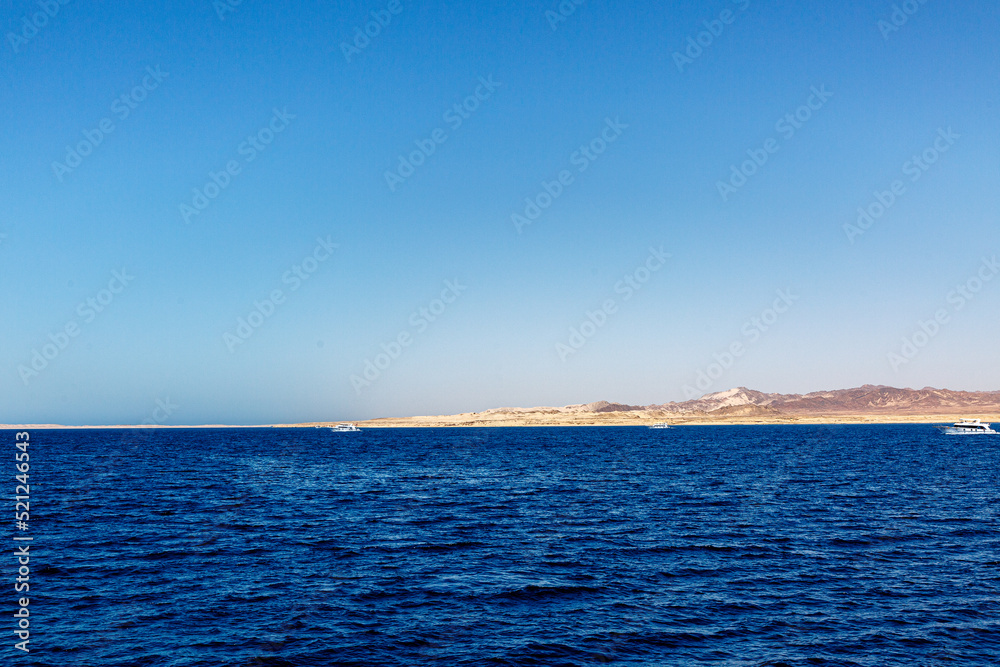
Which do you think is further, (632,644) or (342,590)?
(342,590)

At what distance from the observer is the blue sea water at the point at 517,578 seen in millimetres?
21109

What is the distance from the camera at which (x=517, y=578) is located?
2927cm

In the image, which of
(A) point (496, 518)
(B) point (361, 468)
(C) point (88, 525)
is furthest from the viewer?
(B) point (361, 468)

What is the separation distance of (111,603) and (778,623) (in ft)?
88.1

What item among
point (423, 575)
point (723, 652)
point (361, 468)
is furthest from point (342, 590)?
point (361, 468)

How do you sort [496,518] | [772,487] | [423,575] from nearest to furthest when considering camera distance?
[423,575] → [496,518] → [772,487]

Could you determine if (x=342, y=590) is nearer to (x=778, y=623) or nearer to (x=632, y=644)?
(x=632, y=644)

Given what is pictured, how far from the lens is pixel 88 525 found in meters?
43.0

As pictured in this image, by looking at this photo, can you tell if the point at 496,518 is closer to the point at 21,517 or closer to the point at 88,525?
the point at 88,525

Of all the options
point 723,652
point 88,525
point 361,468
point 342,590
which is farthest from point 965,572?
point 361,468

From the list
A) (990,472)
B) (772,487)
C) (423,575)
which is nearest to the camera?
(423,575)

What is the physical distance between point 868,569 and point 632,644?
16.7 m

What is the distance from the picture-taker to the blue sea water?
21.1 metres

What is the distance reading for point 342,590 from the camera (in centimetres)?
2745
